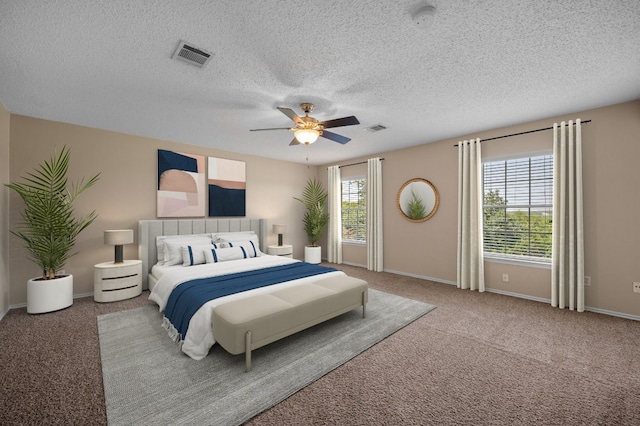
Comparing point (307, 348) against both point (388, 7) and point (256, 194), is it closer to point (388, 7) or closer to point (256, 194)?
point (388, 7)

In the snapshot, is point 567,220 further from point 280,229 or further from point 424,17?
point 280,229

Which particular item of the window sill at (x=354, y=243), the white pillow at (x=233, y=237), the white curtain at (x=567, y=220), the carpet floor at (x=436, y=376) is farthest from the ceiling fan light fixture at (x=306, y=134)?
the window sill at (x=354, y=243)

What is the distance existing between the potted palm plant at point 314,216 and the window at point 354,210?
0.52m

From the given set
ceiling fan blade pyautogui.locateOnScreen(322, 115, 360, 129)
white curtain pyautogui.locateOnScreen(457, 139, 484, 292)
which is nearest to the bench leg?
ceiling fan blade pyautogui.locateOnScreen(322, 115, 360, 129)

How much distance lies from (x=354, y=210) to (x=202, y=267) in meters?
3.98

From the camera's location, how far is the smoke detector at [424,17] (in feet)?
5.70

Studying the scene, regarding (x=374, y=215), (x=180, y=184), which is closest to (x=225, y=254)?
(x=180, y=184)

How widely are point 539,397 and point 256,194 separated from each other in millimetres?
5481

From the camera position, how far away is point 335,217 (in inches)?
272

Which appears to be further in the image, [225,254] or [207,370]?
[225,254]

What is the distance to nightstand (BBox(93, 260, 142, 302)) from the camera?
12.4 ft

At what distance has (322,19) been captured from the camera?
A: 1.88 m

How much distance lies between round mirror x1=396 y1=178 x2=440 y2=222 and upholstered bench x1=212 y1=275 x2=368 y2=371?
2579mm

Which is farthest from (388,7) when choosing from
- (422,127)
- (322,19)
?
(422,127)
